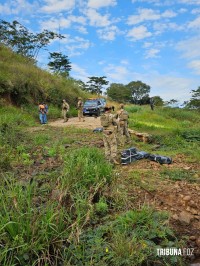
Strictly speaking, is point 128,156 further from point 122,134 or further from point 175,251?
point 175,251

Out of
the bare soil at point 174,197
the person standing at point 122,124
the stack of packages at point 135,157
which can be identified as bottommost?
the bare soil at point 174,197

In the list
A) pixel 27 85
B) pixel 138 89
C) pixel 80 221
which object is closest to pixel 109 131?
pixel 80 221

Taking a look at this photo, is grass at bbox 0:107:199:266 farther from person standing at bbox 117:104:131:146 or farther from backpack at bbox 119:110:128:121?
backpack at bbox 119:110:128:121

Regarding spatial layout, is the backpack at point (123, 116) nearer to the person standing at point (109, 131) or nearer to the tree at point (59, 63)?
the person standing at point (109, 131)

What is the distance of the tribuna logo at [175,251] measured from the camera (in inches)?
138

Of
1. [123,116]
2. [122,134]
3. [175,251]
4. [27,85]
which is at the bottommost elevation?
[175,251]

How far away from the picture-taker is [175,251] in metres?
3.57

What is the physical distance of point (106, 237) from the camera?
12.2 ft

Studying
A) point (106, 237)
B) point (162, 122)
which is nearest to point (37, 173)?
point (106, 237)

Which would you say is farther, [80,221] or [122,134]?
[122,134]

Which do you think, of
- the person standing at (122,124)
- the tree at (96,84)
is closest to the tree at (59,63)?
the tree at (96,84)

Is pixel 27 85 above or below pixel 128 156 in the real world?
above

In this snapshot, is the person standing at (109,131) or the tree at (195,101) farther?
the tree at (195,101)

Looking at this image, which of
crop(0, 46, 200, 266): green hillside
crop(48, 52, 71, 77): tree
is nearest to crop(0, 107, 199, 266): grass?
crop(0, 46, 200, 266): green hillside
